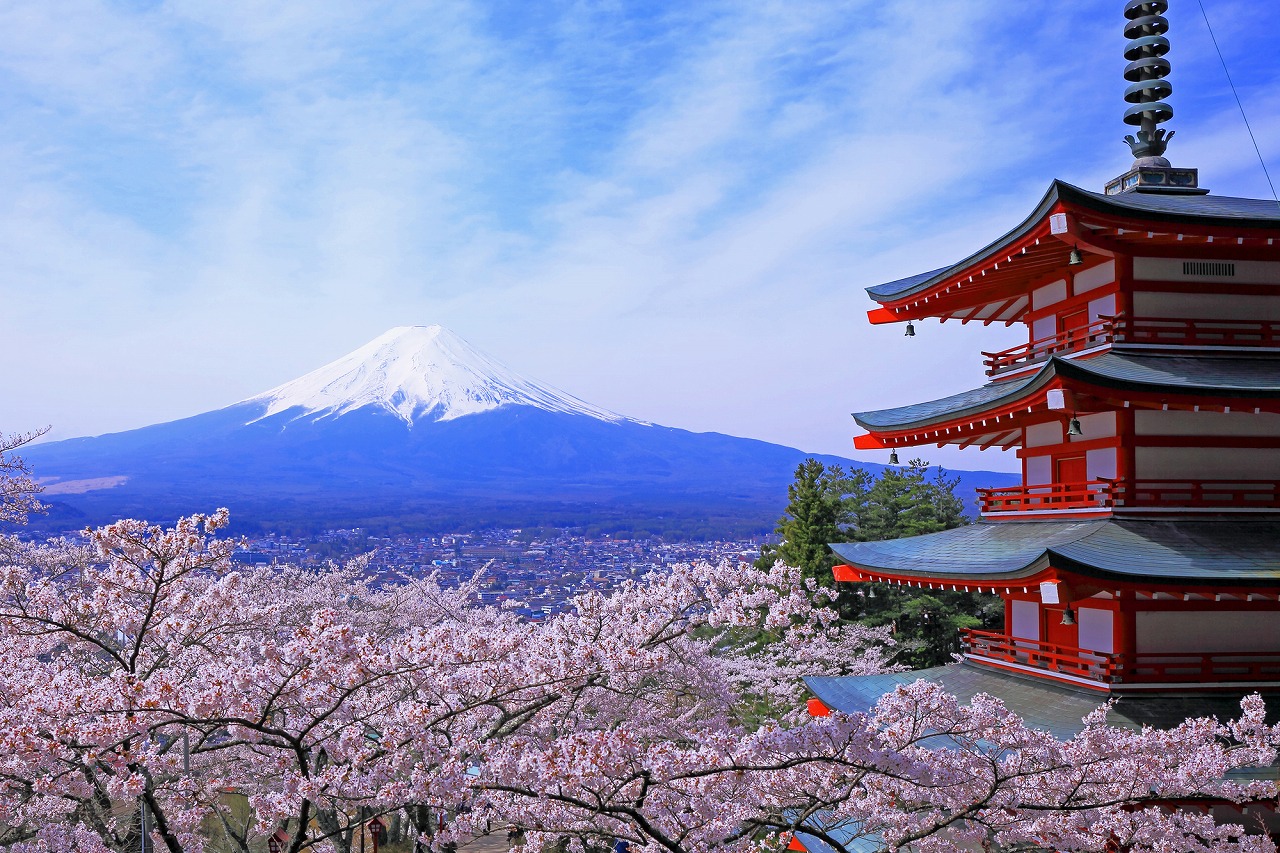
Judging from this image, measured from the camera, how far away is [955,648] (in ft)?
69.7

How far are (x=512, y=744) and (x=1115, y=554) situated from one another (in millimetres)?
5936

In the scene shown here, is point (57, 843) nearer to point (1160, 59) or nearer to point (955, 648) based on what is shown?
point (1160, 59)

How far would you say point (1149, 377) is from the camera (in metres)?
8.76

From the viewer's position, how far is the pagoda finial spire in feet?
36.8

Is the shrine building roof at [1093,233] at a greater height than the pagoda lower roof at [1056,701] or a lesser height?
greater

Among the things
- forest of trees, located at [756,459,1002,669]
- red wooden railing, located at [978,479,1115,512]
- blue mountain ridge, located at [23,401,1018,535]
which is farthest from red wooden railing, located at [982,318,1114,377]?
blue mountain ridge, located at [23,401,1018,535]

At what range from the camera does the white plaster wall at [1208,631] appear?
8945mm

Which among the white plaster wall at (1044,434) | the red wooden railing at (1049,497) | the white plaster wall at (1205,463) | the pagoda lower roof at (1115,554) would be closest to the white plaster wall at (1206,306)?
the white plaster wall at (1205,463)

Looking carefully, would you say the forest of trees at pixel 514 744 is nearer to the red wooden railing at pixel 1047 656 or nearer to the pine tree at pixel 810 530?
the red wooden railing at pixel 1047 656

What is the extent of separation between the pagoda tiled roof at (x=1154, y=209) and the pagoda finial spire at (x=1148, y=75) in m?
0.97

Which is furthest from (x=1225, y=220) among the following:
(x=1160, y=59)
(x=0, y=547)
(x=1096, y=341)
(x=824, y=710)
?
(x=0, y=547)

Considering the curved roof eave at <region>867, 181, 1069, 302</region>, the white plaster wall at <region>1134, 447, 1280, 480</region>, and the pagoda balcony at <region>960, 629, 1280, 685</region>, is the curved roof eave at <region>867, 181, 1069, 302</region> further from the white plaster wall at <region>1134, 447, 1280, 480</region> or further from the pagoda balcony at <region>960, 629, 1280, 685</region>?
the pagoda balcony at <region>960, 629, 1280, 685</region>

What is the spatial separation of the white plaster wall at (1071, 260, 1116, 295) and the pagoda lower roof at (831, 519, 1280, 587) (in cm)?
261

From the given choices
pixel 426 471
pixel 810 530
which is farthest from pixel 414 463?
pixel 810 530
